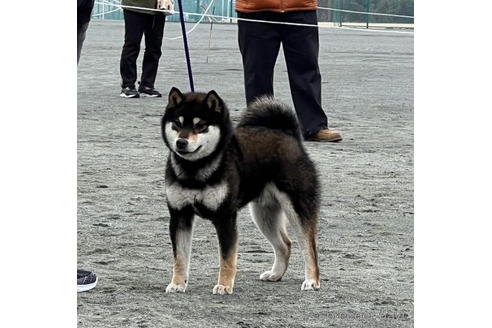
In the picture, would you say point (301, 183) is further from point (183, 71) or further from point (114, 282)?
point (183, 71)

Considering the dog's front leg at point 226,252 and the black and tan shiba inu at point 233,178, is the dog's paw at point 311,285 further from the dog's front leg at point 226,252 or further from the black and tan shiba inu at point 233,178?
the dog's front leg at point 226,252

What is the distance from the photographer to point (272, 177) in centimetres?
505

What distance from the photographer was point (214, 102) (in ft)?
15.7

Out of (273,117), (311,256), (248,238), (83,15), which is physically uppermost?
(83,15)

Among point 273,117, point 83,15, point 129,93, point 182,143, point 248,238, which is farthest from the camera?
point 129,93

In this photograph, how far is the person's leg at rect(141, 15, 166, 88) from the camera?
13227 mm

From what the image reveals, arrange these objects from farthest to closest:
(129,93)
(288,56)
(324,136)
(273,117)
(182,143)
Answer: (129,93), (324,136), (288,56), (273,117), (182,143)

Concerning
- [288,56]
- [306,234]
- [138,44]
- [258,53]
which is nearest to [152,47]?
[138,44]

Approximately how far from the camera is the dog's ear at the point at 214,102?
476 cm

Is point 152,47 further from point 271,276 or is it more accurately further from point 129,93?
point 271,276

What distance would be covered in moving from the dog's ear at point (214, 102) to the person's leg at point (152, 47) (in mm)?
8464

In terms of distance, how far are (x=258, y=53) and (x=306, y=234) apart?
159 inches

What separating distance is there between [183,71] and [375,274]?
1184 cm
